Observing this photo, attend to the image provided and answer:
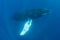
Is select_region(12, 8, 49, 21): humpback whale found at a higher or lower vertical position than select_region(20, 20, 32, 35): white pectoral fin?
higher

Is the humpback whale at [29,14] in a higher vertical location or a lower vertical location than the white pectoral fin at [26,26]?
higher

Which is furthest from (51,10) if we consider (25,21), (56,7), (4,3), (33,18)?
(4,3)

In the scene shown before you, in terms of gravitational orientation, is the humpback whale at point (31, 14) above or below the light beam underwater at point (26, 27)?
above

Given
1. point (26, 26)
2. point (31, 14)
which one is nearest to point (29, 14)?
point (31, 14)

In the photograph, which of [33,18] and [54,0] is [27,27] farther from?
[54,0]
